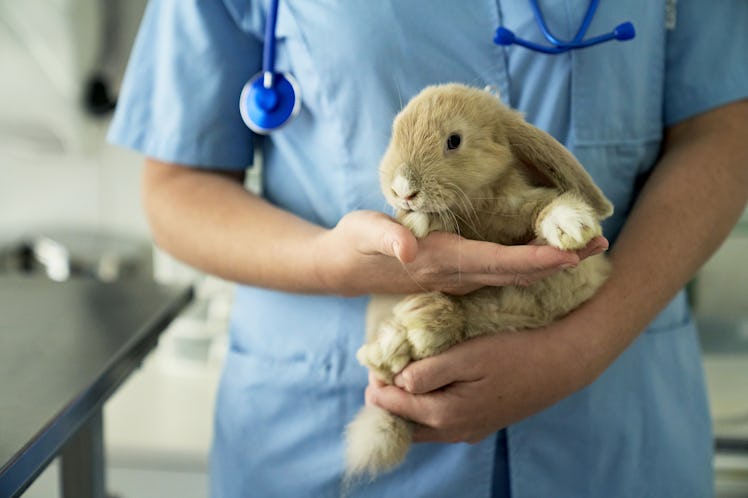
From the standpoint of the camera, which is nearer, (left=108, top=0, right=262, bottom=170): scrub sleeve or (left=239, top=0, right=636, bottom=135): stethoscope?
(left=239, top=0, right=636, bottom=135): stethoscope

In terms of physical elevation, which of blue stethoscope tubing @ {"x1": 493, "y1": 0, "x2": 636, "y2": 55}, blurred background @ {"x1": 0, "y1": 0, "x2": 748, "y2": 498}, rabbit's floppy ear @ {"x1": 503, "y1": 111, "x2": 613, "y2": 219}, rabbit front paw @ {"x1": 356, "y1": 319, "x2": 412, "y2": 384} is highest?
blue stethoscope tubing @ {"x1": 493, "y1": 0, "x2": 636, "y2": 55}

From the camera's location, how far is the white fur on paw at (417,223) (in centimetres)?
36

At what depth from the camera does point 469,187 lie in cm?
37

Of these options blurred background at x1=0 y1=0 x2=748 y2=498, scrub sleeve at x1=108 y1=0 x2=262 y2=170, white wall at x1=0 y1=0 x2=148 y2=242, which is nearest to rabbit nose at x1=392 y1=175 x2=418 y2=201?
scrub sleeve at x1=108 y1=0 x2=262 y2=170

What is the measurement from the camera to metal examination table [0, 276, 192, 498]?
0.50 m

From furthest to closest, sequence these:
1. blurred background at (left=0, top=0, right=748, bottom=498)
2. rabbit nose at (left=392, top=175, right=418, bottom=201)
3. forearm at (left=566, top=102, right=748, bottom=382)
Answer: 1. blurred background at (left=0, top=0, right=748, bottom=498)
2. forearm at (left=566, top=102, right=748, bottom=382)
3. rabbit nose at (left=392, top=175, right=418, bottom=201)

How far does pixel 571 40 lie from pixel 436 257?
0.46ft

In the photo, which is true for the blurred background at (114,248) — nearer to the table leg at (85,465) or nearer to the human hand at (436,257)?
the table leg at (85,465)

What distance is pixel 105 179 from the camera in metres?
1.38

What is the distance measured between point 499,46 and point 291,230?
20 cm

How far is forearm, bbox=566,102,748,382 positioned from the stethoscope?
15cm

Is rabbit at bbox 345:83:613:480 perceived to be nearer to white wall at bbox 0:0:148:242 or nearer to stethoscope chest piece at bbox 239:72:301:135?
stethoscope chest piece at bbox 239:72:301:135

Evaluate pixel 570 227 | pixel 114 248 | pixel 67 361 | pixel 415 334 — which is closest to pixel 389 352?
pixel 415 334

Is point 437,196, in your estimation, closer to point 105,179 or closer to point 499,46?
point 499,46
